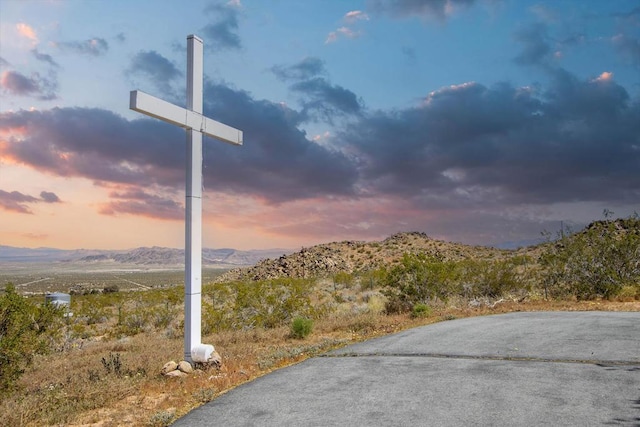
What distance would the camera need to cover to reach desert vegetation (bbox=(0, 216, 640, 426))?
802 cm

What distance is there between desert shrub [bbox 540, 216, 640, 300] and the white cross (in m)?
16.3

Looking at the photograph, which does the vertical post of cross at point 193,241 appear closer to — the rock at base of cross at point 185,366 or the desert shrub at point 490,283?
the rock at base of cross at point 185,366

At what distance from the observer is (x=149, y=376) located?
373 inches

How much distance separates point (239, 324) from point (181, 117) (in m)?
10.4

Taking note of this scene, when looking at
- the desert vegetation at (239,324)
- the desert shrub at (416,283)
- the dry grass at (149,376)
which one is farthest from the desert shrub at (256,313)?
the desert shrub at (416,283)

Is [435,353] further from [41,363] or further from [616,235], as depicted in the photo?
[616,235]

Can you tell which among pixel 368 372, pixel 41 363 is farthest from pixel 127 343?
pixel 368 372

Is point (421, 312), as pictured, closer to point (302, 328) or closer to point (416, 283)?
point (416, 283)

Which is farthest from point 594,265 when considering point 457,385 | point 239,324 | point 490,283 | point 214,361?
point 214,361

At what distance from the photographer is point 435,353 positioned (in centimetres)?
991

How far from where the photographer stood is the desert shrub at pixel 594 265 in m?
20.0

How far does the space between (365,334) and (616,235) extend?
638 inches

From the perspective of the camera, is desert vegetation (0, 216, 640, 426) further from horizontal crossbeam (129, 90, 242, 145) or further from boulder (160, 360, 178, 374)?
horizontal crossbeam (129, 90, 242, 145)

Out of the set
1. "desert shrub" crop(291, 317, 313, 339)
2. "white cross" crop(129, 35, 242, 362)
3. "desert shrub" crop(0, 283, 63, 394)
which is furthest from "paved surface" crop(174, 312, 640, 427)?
"desert shrub" crop(0, 283, 63, 394)
